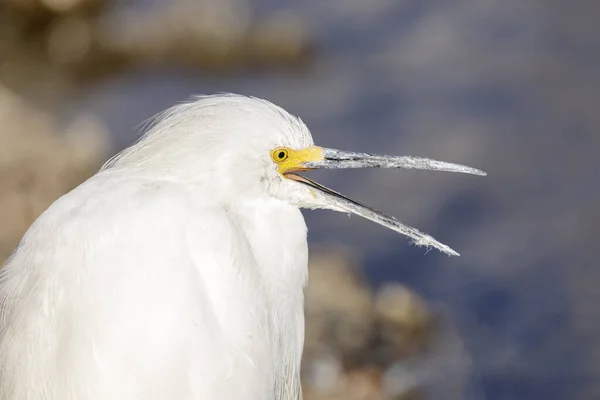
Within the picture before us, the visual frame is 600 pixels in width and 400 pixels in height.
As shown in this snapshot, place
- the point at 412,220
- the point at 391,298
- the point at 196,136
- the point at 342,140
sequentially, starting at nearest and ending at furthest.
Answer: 1. the point at 196,136
2. the point at 391,298
3. the point at 412,220
4. the point at 342,140

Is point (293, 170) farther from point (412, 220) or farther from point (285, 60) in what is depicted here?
point (285, 60)

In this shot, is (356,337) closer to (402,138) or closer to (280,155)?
(280,155)

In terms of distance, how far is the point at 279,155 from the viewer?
243cm

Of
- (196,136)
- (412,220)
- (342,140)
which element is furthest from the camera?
(342,140)

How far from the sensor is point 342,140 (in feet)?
26.8

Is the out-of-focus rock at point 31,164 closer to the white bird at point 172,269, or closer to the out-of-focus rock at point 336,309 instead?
the out-of-focus rock at point 336,309

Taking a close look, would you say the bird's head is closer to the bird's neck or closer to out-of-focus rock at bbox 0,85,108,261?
the bird's neck

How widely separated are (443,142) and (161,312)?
248 inches

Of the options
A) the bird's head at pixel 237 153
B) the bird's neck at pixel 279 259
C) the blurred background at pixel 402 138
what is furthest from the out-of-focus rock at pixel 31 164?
the bird's neck at pixel 279 259

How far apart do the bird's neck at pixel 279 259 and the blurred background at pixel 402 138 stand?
214 centimetres

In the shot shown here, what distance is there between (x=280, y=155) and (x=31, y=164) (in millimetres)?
3107

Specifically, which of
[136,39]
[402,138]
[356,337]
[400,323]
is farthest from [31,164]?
[136,39]

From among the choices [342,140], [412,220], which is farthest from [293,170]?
[342,140]

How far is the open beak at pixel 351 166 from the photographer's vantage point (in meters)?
2.46
